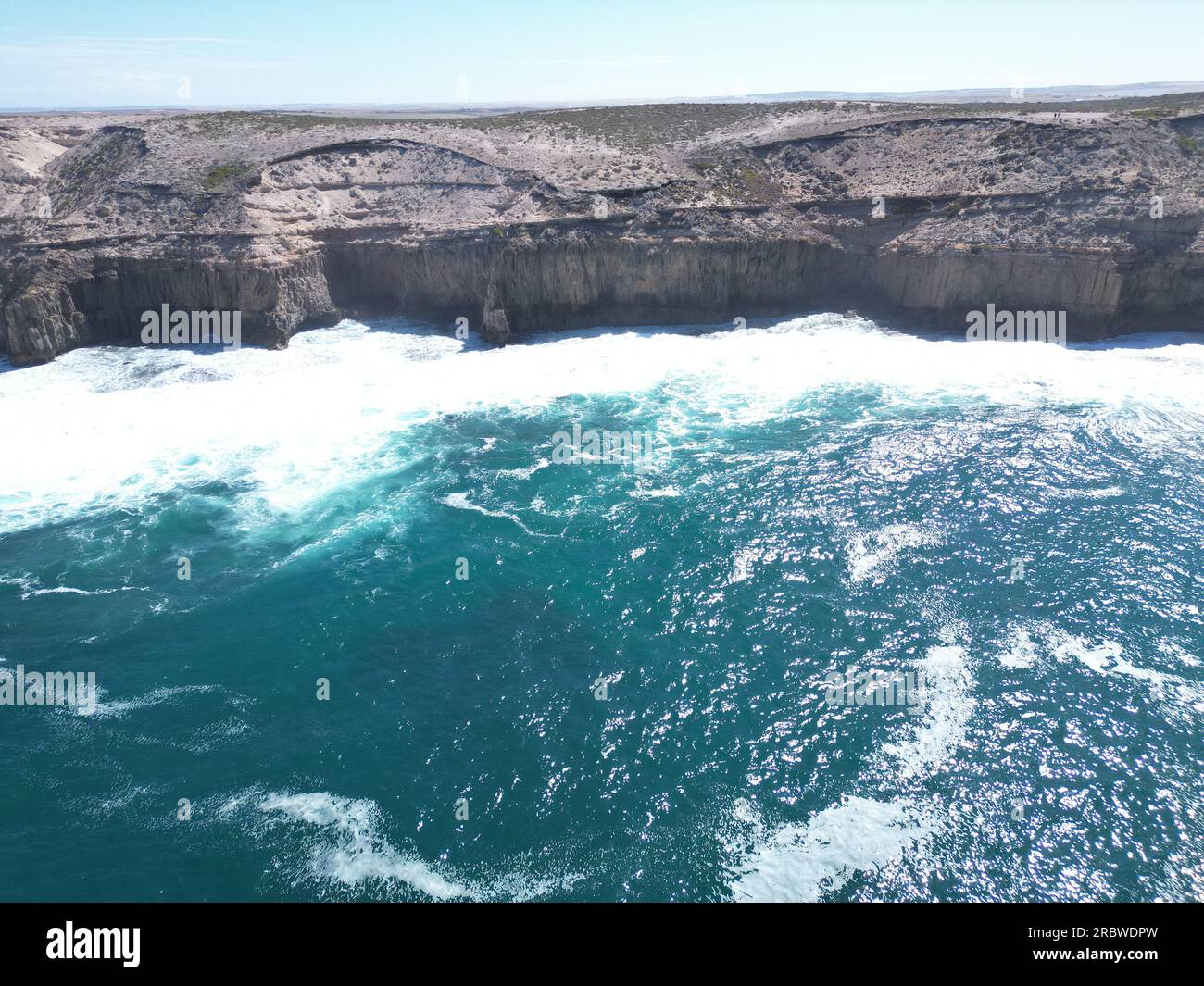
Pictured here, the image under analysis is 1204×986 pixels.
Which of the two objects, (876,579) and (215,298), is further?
(215,298)

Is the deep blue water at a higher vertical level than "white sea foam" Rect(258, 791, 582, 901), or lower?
higher

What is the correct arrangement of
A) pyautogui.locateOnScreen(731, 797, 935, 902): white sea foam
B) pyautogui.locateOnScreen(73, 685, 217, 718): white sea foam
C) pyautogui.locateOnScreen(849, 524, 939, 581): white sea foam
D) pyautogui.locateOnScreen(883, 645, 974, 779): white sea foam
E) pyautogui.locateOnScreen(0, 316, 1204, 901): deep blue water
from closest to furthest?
pyautogui.locateOnScreen(731, 797, 935, 902): white sea foam → pyautogui.locateOnScreen(0, 316, 1204, 901): deep blue water → pyautogui.locateOnScreen(883, 645, 974, 779): white sea foam → pyautogui.locateOnScreen(73, 685, 217, 718): white sea foam → pyautogui.locateOnScreen(849, 524, 939, 581): white sea foam

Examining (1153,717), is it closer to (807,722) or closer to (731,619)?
(807,722)

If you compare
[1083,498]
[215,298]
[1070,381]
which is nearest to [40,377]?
[215,298]

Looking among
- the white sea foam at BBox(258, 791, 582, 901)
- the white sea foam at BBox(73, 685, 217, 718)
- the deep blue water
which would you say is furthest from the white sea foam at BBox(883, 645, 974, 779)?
the white sea foam at BBox(73, 685, 217, 718)

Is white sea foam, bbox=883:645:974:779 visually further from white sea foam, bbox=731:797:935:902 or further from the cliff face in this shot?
the cliff face

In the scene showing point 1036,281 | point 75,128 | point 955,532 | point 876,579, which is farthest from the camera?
point 75,128

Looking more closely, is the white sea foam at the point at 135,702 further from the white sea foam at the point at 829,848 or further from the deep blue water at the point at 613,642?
the white sea foam at the point at 829,848

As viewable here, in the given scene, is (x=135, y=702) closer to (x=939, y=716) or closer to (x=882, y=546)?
(x=939, y=716)
